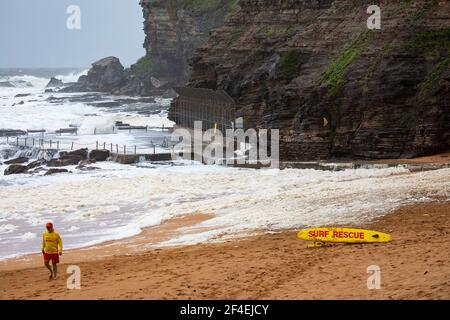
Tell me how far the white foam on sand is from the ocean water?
33mm

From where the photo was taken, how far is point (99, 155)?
43812mm

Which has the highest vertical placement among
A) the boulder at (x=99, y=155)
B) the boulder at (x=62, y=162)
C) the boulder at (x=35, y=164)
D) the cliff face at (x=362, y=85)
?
the cliff face at (x=362, y=85)

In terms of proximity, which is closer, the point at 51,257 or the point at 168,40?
the point at 51,257

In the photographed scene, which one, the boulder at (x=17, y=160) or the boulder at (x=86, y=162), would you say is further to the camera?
the boulder at (x=17, y=160)

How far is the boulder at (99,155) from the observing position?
43.7m

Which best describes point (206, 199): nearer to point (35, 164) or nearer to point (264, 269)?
point (264, 269)

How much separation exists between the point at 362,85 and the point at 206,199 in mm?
13034

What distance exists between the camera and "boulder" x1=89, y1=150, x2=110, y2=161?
1721 inches

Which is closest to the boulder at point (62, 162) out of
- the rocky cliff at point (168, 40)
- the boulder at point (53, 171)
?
the boulder at point (53, 171)

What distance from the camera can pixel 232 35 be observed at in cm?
5825

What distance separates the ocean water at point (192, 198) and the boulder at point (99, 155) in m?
1.71

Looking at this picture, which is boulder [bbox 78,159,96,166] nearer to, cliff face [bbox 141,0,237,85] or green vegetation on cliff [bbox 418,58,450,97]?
green vegetation on cliff [bbox 418,58,450,97]

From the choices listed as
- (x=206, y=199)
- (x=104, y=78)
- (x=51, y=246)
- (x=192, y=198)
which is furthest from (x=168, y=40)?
(x=51, y=246)

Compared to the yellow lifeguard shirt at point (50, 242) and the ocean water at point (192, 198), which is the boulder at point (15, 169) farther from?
the yellow lifeguard shirt at point (50, 242)
